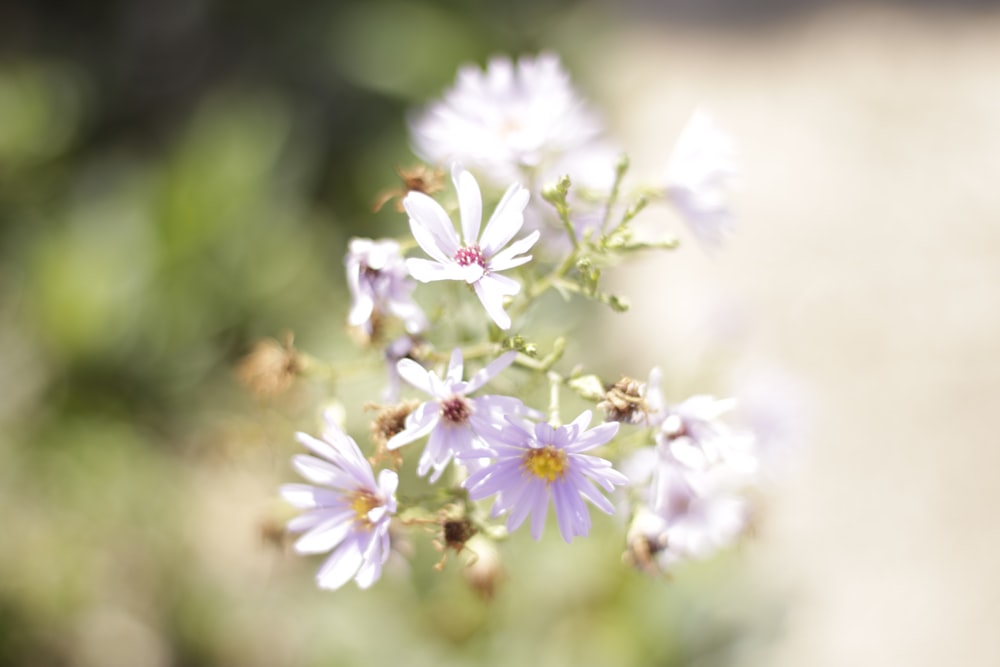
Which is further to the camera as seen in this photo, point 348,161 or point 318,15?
point 318,15

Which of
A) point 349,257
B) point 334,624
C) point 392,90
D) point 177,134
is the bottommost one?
point 334,624

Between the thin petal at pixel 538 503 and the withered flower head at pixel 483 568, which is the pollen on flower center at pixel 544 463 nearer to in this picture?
the thin petal at pixel 538 503

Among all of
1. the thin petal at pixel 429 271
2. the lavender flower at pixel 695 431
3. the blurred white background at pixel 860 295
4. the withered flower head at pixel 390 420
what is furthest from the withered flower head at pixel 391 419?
the blurred white background at pixel 860 295

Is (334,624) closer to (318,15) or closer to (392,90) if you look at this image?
(392,90)

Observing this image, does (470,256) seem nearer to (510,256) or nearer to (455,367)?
(510,256)

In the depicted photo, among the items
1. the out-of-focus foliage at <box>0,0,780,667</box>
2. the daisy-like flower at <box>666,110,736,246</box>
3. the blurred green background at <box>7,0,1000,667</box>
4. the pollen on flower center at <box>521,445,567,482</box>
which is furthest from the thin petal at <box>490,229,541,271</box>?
the out-of-focus foliage at <box>0,0,780,667</box>

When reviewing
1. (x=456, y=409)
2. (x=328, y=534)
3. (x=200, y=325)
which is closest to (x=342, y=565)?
(x=328, y=534)

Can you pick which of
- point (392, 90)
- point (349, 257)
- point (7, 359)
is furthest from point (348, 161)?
point (349, 257)
